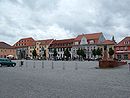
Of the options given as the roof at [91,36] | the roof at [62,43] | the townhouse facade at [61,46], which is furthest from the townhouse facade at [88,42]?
the roof at [62,43]

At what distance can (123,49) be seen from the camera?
105312 millimetres

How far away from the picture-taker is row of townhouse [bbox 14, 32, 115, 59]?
116 metres

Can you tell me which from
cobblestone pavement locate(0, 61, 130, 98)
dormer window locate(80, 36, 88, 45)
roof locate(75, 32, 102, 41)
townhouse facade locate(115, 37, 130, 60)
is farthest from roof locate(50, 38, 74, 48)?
cobblestone pavement locate(0, 61, 130, 98)

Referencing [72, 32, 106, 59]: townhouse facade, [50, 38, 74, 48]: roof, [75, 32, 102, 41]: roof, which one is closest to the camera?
[72, 32, 106, 59]: townhouse facade

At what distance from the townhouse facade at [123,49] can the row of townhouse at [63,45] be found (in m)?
3.75

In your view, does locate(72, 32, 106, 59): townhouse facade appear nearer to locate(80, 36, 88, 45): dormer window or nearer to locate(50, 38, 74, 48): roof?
locate(80, 36, 88, 45): dormer window

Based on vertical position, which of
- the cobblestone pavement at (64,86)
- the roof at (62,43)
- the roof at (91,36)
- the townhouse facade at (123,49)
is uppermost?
the roof at (91,36)

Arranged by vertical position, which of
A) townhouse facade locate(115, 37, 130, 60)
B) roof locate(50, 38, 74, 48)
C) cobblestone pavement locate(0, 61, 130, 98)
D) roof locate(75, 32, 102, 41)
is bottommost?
cobblestone pavement locate(0, 61, 130, 98)

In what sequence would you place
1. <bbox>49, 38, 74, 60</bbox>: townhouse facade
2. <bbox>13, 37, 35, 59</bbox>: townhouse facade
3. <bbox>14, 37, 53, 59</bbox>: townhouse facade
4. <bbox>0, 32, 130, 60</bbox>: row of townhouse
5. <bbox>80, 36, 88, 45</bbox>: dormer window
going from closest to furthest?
<bbox>0, 32, 130, 60</bbox>: row of townhouse, <bbox>80, 36, 88, 45</bbox>: dormer window, <bbox>49, 38, 74, 60</bbox>: townhouse facade, <bbox>14, 37, 53, 59</bbox>: townhouse facade, <bbox>13, 37, 35, 59</bbox>: townhouse facade

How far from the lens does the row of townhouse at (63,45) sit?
11638 centimetres

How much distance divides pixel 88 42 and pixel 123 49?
63.0 ft

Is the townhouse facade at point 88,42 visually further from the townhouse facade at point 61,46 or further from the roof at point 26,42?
the roof at point 26,42

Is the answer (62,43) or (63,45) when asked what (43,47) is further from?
(63,45)

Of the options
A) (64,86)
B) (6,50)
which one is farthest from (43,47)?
(64,86)
